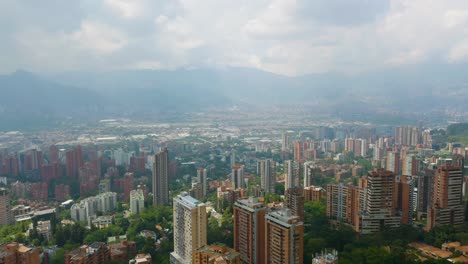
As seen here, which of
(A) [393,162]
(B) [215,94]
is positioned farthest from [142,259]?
(B) [215,94]

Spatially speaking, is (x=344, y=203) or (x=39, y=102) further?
(x=39, y=102)

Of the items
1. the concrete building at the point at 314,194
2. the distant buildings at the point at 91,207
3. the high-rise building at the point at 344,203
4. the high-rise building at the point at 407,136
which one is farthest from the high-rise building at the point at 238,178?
the high-rise building at the point at 407,136

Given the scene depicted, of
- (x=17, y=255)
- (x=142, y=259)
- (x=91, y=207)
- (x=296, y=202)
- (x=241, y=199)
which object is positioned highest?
(x=241, y=199)

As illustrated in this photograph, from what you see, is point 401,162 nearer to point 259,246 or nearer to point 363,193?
point 363,193

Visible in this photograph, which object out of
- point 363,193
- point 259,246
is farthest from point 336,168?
point 259,246

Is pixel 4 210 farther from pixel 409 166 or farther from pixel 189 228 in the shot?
pixel 409 166

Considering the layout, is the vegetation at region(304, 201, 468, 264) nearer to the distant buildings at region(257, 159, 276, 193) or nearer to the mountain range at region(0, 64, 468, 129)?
the distant buildings at region(257, 159, 276, 193)
